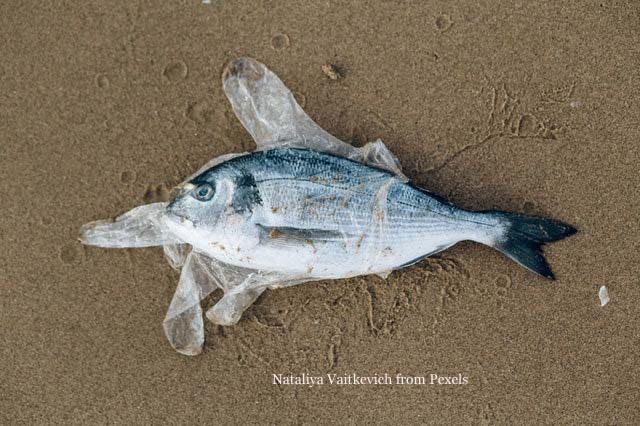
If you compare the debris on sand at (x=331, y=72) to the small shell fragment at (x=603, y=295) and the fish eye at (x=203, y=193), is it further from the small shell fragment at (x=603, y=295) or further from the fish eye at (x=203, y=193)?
the small shell fragment at (x=603, y=295)

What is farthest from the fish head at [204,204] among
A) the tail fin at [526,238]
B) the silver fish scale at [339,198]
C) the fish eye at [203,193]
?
the tail fin at [526,238]

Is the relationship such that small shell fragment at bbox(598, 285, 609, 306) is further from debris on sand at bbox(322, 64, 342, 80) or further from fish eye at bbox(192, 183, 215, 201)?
fish eye at bbox(192, 183, 215, 201)

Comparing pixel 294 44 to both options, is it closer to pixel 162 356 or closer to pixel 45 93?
pixel 45 93

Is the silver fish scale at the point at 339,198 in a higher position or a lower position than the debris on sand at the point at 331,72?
lower

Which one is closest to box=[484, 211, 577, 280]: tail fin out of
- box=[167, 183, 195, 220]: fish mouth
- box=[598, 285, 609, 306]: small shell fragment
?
box=[598, 285, 609, 306]: small shell fragment

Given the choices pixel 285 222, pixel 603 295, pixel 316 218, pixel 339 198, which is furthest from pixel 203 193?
pixel 603 295

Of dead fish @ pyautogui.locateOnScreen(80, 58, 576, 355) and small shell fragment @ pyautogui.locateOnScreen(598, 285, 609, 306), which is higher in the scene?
dead fish @ pyautogui.locateOnScreen(80, 58, 576, 355)

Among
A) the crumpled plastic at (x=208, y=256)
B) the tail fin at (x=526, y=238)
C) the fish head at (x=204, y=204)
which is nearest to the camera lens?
the fish head at (x=204, y=204)

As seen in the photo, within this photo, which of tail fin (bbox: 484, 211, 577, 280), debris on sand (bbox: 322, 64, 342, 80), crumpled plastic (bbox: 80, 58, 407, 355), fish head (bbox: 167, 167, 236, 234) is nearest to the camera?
fish head (bbox: 167, 167, 236, 234)
